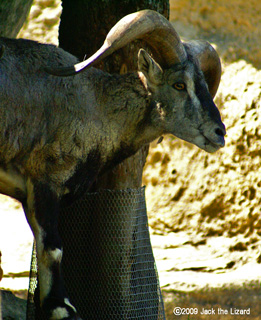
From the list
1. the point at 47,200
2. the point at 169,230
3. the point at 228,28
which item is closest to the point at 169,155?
the point at 169,230

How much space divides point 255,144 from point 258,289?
269 cm

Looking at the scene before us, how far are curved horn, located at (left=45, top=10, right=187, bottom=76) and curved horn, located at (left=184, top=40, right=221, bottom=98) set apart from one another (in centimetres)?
50

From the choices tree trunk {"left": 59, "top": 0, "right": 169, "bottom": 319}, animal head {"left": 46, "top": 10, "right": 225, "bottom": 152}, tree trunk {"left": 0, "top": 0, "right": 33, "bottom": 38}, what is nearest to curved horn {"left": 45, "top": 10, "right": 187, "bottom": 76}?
animal head {"left": 46, "top": 10, "right": 225, "bottom": 152}

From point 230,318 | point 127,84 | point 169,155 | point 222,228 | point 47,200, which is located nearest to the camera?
point 47,200

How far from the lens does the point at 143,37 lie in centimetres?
607

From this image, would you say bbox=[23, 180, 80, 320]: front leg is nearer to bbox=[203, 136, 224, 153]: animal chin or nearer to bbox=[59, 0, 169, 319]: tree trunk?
bbox=[59, 0, 169, 319]: tree trunk

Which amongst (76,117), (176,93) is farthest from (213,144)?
(76,117)

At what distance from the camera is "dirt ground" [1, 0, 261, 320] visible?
9.68m

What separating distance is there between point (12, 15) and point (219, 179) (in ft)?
15.9

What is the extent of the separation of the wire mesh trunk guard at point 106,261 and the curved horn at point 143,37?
5.22 ft

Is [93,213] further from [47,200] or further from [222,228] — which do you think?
[222,228]

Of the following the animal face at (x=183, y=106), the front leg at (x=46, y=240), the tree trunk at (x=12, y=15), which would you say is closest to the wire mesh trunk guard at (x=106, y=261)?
the front leg at (x=46, y=240)

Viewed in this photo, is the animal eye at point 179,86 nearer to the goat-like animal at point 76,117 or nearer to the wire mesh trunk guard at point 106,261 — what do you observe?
the goat-like animal at point 76,117

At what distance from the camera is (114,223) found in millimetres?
6531
